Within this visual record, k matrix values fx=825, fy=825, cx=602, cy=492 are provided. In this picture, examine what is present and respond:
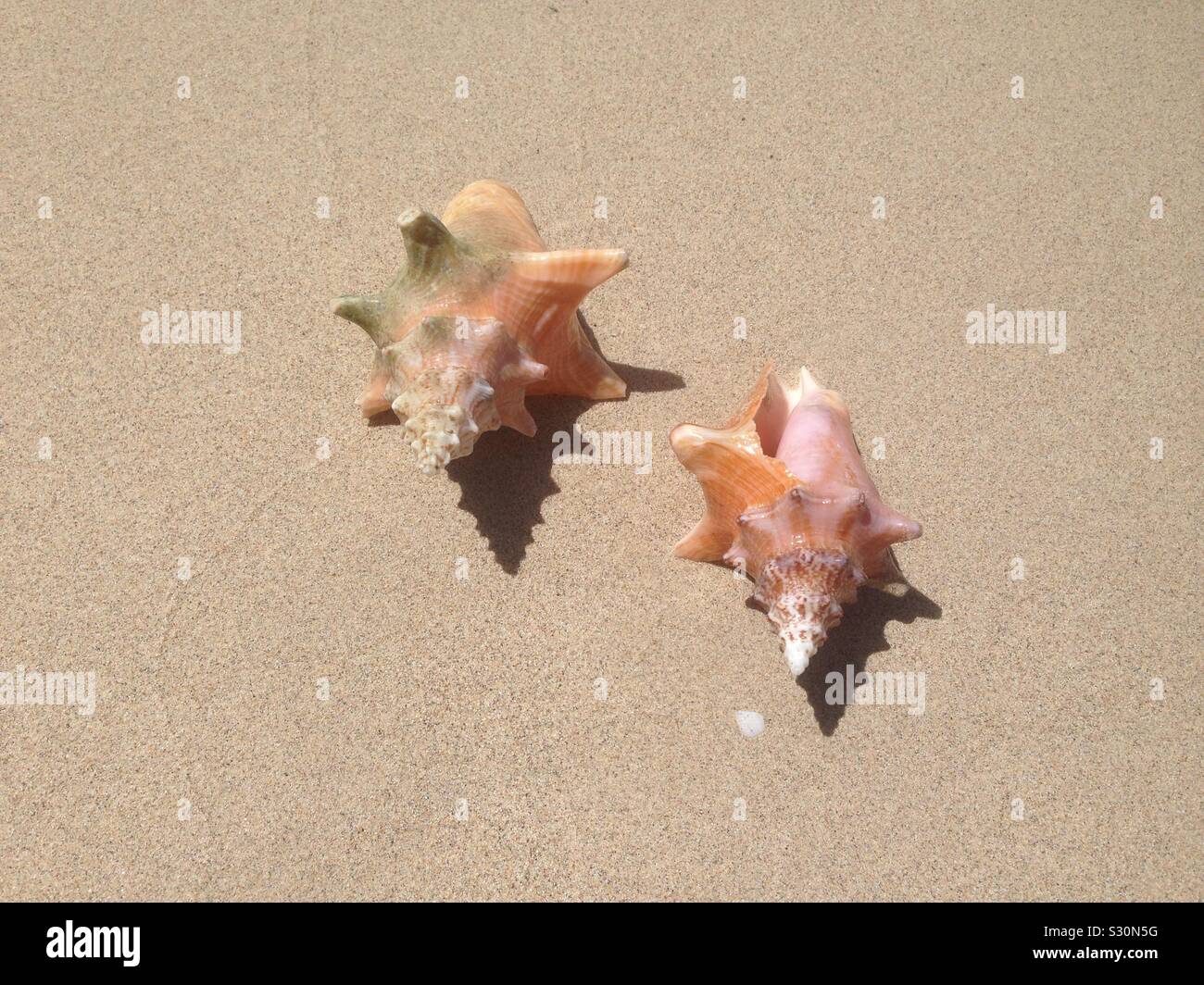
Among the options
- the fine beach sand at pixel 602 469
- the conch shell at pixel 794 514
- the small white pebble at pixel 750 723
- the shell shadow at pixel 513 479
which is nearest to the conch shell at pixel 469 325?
the shell shadow at pixel 513 479

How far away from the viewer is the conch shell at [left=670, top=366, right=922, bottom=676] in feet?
9.62

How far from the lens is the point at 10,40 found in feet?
13.5

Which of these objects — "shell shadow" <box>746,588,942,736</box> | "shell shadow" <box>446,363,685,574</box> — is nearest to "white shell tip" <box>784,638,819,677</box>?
"shell shadow" <box>746,588,942,736</box>

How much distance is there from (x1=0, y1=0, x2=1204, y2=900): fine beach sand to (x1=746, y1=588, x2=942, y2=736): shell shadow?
0.06ft

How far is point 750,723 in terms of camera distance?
329cm

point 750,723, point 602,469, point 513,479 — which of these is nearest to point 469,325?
point 513,479

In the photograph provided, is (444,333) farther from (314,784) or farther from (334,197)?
(314,784)

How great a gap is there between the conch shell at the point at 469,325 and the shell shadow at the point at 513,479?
0.18m

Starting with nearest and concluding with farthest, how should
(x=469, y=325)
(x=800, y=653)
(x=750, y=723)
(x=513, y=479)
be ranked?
(x=800, y=653)
(x=469, y=325)
(x=750, y=723)
(x=513, y=479)

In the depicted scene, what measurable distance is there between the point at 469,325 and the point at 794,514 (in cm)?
139

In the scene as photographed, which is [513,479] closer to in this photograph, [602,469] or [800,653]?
[602,469]

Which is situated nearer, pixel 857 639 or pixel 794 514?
pixel 794 514

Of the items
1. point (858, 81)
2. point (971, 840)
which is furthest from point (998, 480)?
point (858, 81)

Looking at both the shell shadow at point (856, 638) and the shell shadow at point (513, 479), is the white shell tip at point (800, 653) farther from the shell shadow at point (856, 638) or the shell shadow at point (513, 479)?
the shell shadow at point (513, 479)
